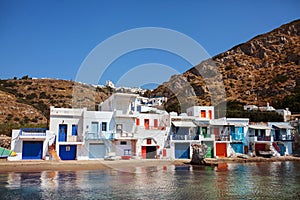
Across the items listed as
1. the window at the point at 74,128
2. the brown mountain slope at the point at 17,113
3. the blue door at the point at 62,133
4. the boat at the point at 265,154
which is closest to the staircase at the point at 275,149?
the boat at the point at 265,154

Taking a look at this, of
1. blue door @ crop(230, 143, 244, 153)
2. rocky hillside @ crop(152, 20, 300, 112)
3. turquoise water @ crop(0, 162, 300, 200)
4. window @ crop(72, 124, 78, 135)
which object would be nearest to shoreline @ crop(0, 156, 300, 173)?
window @ crop(72, 124, 78, 135)

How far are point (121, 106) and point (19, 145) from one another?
11612 millimetres

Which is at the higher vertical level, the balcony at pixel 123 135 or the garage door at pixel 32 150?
the balcony at pixel 123 135

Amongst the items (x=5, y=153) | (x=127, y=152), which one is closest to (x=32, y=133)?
(x=5, y=153)

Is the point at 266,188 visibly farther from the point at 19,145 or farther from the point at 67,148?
the point at 19,145

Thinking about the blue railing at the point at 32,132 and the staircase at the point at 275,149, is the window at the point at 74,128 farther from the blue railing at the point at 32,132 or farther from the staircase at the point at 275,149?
the staircase at the point at 275,149

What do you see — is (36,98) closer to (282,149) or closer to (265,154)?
(265,154)

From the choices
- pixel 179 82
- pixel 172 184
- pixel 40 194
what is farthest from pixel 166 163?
pixel 179 82

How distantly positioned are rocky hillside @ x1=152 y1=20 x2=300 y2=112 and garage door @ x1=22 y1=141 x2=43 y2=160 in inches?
1500

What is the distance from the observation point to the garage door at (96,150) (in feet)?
104

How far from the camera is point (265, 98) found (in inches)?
2899

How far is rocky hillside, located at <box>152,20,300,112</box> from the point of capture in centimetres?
7450

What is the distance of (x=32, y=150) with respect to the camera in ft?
97.9

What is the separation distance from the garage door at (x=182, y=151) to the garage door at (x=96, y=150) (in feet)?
29.2
